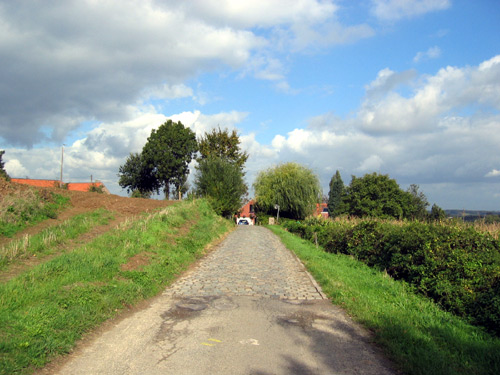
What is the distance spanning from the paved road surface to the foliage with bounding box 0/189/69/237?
7257 mm

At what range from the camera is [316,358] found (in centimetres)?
494

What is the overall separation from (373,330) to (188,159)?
4612 cm

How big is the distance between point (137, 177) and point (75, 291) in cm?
4652

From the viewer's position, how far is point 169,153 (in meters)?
48.2

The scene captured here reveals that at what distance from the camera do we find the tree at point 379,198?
6025 centimetres

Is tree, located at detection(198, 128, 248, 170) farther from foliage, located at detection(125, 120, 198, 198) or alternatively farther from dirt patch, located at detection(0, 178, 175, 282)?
dirt patch, located at detection(0, 178, 175, 282)

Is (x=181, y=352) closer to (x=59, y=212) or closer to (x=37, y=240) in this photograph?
(x=37, y=240)

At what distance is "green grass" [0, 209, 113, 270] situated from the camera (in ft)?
30.9

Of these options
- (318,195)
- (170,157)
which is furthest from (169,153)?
(318,195)

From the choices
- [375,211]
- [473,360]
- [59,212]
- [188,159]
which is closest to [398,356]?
[473,360]

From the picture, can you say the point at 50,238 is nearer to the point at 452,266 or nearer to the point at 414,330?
the point at 414,330

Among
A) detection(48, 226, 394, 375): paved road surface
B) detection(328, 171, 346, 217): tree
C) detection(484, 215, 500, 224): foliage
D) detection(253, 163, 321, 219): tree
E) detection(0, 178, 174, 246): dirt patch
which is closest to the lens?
detection(48, 226, 394, 375): paved road surface

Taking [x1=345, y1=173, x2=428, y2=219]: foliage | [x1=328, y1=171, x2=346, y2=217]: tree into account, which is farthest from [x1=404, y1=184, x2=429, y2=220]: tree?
[x1=328, y1=171, x2=346, y2=217]: tree

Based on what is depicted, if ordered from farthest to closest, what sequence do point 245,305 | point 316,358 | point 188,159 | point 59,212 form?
point 188,159
point 59,212
point 245,305
point 316,358
